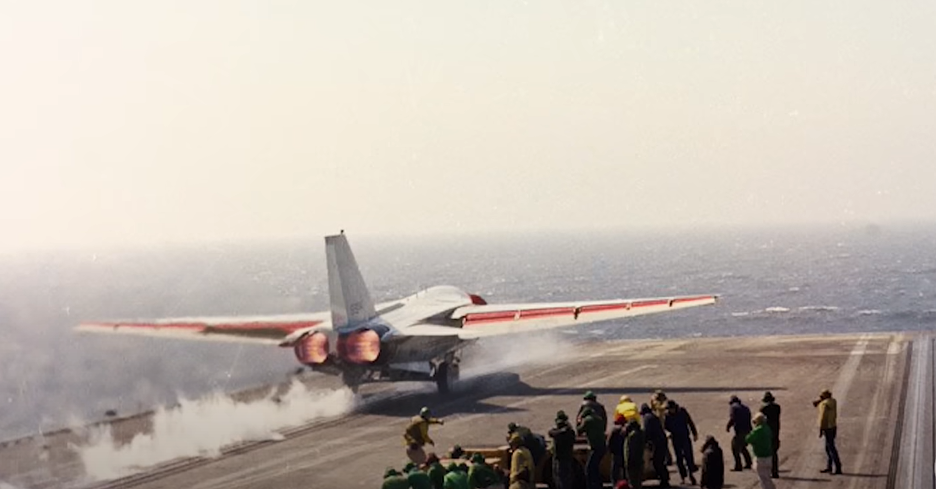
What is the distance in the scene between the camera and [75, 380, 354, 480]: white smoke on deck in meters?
30.9

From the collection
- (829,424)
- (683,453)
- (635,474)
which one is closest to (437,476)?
(635,474)

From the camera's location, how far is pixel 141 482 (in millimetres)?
27875

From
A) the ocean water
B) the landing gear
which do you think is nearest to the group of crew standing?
the landing gear

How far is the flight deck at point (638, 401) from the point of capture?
2691 centimetres

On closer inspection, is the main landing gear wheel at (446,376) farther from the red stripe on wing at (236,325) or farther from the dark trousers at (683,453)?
the dark trousers at (683,453)

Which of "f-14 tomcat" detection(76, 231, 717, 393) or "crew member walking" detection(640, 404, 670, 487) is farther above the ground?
"f-14 tomcat" detection(76, 231, 717, 393)

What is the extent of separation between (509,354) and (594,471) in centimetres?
3513

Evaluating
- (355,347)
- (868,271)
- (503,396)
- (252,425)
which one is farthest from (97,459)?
(868,271)

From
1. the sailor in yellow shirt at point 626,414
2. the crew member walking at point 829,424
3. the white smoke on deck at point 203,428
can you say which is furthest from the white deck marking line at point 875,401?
the white smoke on deck at point 203,428

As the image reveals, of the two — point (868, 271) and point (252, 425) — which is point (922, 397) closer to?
point (252, 425)

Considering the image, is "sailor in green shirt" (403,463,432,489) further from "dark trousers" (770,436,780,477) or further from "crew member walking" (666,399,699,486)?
"dark trousers" (770,436,780,477)

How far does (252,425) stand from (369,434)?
4.93 m

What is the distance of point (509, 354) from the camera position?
5716 centimetres

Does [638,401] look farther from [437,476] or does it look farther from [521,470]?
[437,476]
